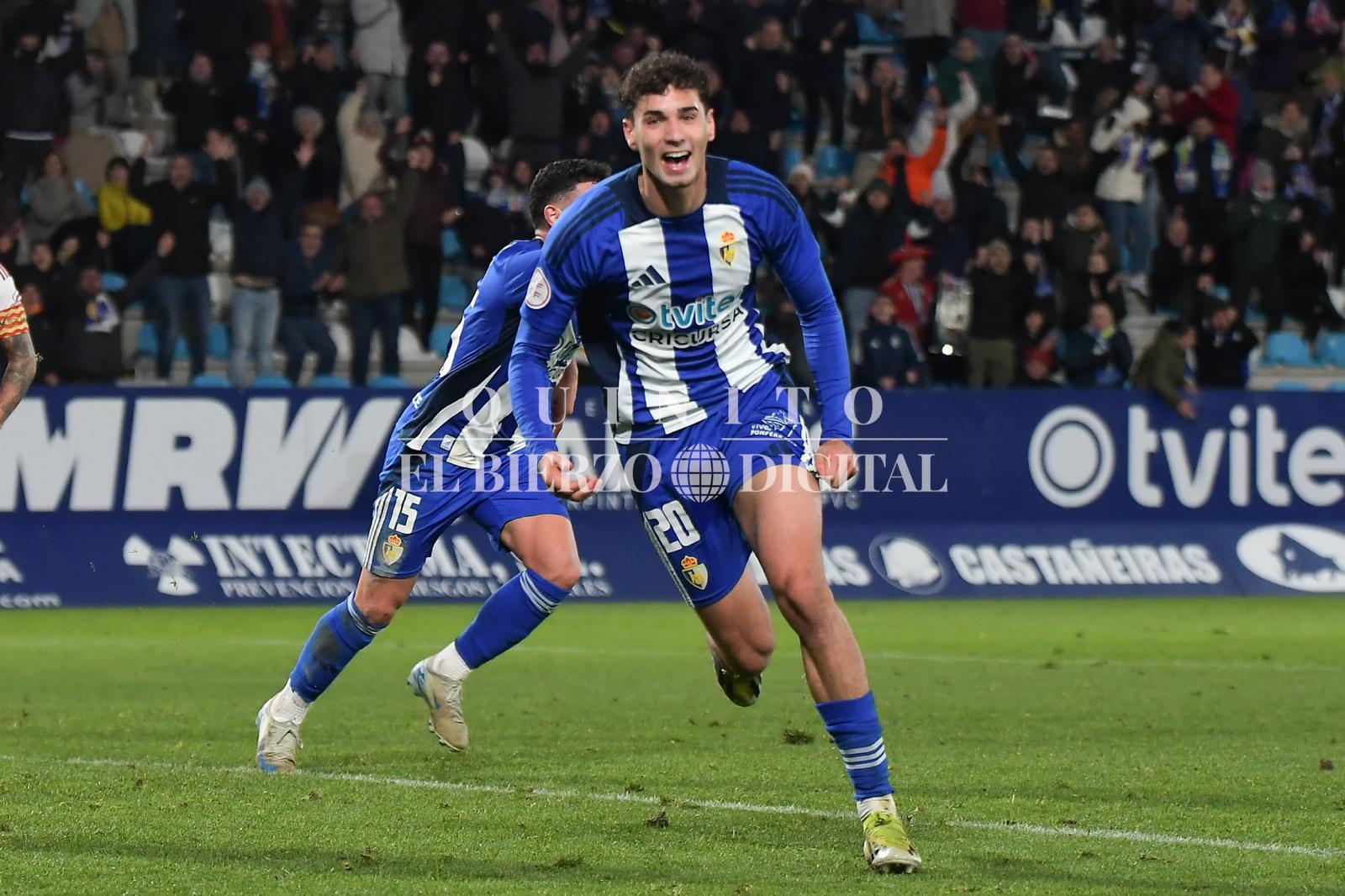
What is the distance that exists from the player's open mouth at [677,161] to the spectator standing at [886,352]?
37.7 ft

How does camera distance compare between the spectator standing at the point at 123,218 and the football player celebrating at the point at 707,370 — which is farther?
the spectator standing at the point at 123,218

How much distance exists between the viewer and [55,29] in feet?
60.8

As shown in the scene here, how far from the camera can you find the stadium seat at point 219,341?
1755 centimetres

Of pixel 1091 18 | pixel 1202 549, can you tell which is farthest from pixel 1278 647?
pixel 1091 18

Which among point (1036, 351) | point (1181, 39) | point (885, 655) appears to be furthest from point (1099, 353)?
point (885, 655)

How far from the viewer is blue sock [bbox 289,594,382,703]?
7.75 m

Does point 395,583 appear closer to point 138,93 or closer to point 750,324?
point 750,324

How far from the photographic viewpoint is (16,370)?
7.40m

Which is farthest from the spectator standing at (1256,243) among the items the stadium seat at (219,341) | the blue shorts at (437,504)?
the blue shorts at (437,504)

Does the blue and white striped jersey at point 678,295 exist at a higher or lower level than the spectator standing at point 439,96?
lower

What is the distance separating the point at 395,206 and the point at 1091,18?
375 inches

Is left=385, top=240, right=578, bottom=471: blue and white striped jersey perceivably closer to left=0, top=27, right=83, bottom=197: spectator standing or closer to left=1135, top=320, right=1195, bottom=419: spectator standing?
left=1135, top=320, right=1195, bottom=419: spectator standing

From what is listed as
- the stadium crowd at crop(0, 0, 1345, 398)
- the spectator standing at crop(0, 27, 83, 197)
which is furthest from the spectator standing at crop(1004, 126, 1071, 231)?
the spectator standing at crop(0, 27, 83, 197)

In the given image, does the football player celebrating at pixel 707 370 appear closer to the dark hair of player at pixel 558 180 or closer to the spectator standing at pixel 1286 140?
the dark hair of player at pixel 558 180
